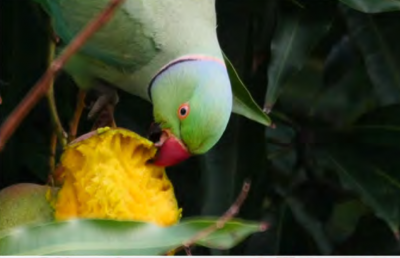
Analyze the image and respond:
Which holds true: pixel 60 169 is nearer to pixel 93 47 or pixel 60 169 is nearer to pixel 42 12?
pixel 93 47

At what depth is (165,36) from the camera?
1.32 metres

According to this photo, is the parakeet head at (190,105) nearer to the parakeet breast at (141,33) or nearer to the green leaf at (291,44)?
the parakeet breast at (141,33)

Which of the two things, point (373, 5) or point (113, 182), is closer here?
point (113, 182)

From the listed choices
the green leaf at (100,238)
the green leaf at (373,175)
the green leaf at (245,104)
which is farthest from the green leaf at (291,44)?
the green leaf at (100,238)

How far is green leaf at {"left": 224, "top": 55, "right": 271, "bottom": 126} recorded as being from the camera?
4.50ft

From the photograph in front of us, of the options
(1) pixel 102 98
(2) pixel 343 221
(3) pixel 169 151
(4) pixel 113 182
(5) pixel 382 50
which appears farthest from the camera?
(2) pixel 343 221

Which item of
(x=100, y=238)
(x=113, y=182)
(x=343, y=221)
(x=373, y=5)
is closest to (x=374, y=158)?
(x=343, y=221)

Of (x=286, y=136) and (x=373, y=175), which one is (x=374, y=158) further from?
(x=286, y=136)

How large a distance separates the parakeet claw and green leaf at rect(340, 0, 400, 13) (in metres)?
0.38

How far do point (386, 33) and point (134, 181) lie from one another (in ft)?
2.59

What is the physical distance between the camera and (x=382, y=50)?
5.85 feet

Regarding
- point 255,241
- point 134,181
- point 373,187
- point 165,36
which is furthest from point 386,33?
point 134,181

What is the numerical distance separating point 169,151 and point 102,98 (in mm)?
167

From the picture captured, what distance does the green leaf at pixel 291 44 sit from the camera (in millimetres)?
1534
